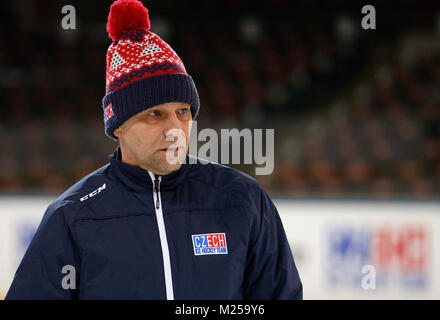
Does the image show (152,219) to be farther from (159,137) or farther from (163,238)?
(159,137)

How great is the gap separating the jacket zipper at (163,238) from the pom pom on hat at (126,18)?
45 cm

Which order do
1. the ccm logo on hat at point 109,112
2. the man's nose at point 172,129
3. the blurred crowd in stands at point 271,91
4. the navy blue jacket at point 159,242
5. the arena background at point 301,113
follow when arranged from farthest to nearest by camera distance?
the blurred crowd in stands at point 271,91
the arena background at point 301,113
the ccm logo on hat at point 109,112
the man's nose at point 172,129
the navy blue jacket at point 159,242

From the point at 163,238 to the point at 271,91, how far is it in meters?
5.99

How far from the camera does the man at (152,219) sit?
56.7 inches

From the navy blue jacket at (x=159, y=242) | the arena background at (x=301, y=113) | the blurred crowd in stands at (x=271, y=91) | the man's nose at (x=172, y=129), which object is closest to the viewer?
the navy blue jacket at (x=159, y=242)

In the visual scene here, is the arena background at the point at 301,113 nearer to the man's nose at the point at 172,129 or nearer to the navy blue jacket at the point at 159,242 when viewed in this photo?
the navy blue jacket at the point at 159,242

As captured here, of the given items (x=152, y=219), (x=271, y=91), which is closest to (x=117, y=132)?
(x=152, y=219)

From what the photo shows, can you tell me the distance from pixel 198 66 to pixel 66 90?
1.85m

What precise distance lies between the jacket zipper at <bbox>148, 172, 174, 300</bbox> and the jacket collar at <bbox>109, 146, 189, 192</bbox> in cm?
1

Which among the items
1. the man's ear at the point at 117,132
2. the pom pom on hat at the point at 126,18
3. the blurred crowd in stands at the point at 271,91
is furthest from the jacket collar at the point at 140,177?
the blurred crowd in stands at the point at 271,91

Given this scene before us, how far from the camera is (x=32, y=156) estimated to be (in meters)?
5.77

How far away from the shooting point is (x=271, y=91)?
7.29m

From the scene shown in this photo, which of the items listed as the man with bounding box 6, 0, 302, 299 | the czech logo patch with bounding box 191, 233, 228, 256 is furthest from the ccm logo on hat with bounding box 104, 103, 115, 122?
the czech logo patch with bounding box 191, 233, 228, 256

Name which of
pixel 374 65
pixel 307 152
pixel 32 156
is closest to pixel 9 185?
pixel 32 156
